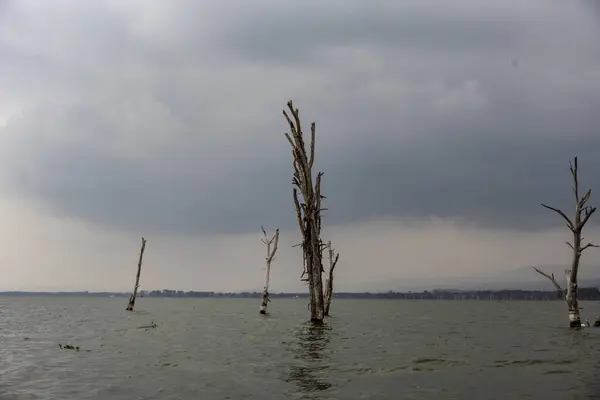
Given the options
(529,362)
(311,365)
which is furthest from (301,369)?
(529,362)

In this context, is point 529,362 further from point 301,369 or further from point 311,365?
point 301,369

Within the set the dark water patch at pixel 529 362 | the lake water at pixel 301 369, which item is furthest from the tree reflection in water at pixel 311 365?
the dark water patch at pixel 529 362

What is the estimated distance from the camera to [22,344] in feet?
86.3

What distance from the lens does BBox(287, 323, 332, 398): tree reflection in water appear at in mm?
14688

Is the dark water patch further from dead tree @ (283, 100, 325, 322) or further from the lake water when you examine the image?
dead tree @ (283, 100, 325, 322)

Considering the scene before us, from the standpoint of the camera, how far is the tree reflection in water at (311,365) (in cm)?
1469

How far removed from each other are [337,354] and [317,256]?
10885 millimetres

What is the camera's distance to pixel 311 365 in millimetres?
18562

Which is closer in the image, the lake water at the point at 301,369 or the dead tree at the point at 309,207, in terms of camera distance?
the lake water at the point at 301,369

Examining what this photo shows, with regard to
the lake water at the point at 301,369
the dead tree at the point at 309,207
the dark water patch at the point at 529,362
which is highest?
the dead tree at the point at 309,207

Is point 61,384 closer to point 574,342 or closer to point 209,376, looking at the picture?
point 209,376

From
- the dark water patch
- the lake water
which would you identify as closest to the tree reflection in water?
the lake water

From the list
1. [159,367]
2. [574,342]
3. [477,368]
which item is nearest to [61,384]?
[159,367]

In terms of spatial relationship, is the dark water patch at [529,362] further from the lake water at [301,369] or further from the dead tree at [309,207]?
the dead tree at [309,207]
